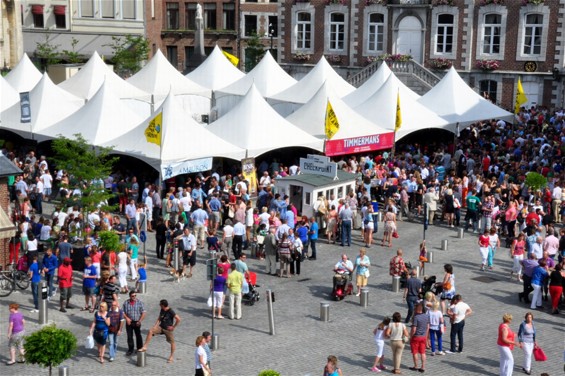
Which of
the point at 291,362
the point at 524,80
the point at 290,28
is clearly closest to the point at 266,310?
the point at 291,362

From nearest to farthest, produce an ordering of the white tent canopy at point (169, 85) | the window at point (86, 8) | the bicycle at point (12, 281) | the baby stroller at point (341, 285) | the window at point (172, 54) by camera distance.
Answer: the baby stroller at point (341, 285) → the bicycle at point (12, 281) → the white tent canopy at point (169, 85) → the window at point (86, 8) → the window at point (172, 54)

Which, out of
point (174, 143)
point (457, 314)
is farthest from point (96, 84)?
point (457, 314)

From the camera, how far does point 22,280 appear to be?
2292 cm

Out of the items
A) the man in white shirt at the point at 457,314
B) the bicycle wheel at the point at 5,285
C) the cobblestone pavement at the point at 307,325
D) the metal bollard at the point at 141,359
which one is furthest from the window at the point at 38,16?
the man in white shirt at the point at 457,314

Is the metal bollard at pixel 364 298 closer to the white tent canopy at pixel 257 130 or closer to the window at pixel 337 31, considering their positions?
the white tent canopy at pixel 257 130

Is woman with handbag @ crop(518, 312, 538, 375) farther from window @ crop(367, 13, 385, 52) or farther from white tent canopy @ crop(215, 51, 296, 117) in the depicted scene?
window @ crop(367, 13, 385, 52)

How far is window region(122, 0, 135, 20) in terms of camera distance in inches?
2726

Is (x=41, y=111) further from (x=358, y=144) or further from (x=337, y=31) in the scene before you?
(x=337, y=31)

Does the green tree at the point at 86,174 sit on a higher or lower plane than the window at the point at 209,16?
lower

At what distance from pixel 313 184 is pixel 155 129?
5973 millimetres

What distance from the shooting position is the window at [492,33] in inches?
2036

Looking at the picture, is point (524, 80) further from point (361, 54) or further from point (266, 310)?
point (266, 310)

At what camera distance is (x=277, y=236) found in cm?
2483

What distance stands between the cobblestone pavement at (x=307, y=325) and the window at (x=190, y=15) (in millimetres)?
48342
